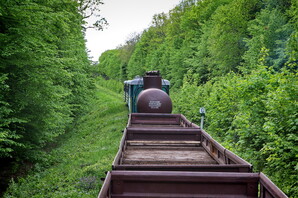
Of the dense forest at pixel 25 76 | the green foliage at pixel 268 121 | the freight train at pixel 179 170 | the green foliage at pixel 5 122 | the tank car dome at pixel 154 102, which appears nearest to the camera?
the freight train at pixel 179 170

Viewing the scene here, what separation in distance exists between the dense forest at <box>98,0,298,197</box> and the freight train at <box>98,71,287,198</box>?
194 cm

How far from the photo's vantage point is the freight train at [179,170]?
4.28 meters

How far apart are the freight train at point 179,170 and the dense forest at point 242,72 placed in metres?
1.94

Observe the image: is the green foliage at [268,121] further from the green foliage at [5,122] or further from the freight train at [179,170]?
the green foliage at [5,122]


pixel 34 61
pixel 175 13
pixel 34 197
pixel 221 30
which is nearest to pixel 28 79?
pixel 34 61

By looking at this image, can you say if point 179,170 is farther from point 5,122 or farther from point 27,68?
point 27,68

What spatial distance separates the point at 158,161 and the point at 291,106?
3.72 metres

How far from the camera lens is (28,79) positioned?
9891 mm

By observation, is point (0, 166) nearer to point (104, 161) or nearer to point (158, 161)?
point (104, 161)

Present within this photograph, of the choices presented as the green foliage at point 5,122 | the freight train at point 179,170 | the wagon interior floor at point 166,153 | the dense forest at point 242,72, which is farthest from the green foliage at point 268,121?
the green foliage at point 5,122

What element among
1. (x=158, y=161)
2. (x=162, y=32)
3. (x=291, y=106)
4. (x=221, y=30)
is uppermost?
(x=162, y=32)

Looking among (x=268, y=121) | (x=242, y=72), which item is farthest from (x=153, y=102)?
(x=242, y=72)

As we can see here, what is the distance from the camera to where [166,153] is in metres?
7.38

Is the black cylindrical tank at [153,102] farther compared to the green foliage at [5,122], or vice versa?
the black cylindrical tank at [153,102]
